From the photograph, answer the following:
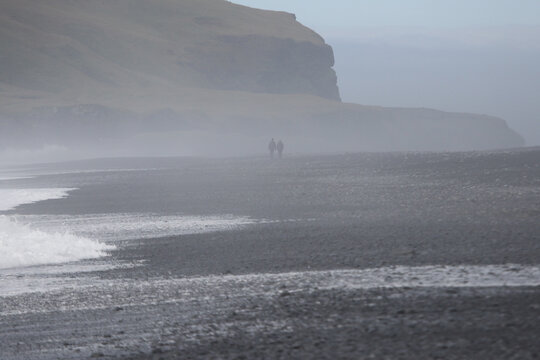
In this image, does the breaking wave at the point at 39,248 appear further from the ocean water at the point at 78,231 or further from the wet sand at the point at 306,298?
the wet sand at the point at 306,298

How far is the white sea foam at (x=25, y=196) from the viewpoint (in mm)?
36312

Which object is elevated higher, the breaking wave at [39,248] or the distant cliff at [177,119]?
the distant cliff at [177,119]

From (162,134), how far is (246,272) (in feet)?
442

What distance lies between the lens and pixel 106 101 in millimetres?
175500

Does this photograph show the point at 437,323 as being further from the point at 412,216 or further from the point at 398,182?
the point at 398,182

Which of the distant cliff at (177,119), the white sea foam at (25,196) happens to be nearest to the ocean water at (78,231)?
the white sea foam at (25,196)

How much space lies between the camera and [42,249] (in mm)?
19281

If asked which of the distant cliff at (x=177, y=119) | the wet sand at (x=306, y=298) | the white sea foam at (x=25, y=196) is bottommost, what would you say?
the wet sand at (x=306, y=298)

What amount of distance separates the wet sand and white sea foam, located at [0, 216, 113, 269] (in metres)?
0.81

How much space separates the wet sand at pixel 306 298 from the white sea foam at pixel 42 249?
81 centimetres

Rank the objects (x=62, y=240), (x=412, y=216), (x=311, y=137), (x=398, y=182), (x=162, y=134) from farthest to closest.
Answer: (x=311, y=137) < (x=162, y=134) < (x=398, y=182) < (x=412, y=216) < (x=62, y=240)

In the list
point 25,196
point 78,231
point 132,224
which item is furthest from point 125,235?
point 25,196

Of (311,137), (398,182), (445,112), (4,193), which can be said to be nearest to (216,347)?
(398,182)

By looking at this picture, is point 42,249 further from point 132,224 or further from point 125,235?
point 132,224
